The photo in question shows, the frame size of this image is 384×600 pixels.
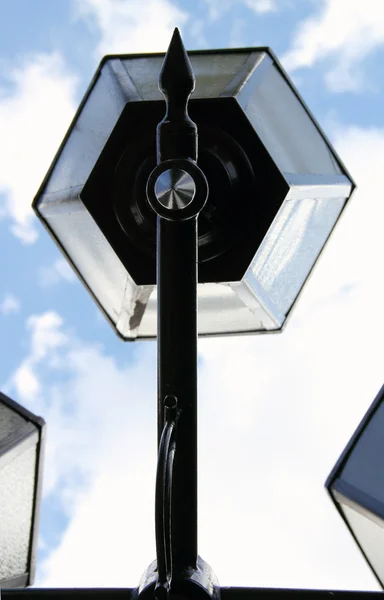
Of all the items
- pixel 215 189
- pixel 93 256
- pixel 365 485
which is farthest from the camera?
pixel 93 256

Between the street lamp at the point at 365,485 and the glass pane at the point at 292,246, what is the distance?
0.66 metres

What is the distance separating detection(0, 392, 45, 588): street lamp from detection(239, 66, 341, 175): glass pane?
1.54m

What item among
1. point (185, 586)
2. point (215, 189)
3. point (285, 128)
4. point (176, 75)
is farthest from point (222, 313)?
point (185, 586)

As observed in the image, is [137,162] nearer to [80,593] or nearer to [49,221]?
[49,221]

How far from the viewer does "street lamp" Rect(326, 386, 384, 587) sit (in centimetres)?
272

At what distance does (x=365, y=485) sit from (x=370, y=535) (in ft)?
0.77

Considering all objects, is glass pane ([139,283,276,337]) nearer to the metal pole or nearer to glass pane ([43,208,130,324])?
glass pane ([43,208,130,324])

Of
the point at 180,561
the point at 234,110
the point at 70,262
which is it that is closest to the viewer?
the point at 180,561

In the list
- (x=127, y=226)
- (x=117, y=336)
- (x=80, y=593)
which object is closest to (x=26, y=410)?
(x=117, y=336)

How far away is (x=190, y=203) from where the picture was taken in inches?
102

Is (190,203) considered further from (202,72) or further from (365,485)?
(365,485)

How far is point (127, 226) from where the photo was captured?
3348 millimetres

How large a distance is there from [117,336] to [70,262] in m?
0.47

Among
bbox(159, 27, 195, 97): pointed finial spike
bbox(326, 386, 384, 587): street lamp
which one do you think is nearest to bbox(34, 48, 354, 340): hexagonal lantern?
bbox(159, 27, 195, 97): pointed finial spike
